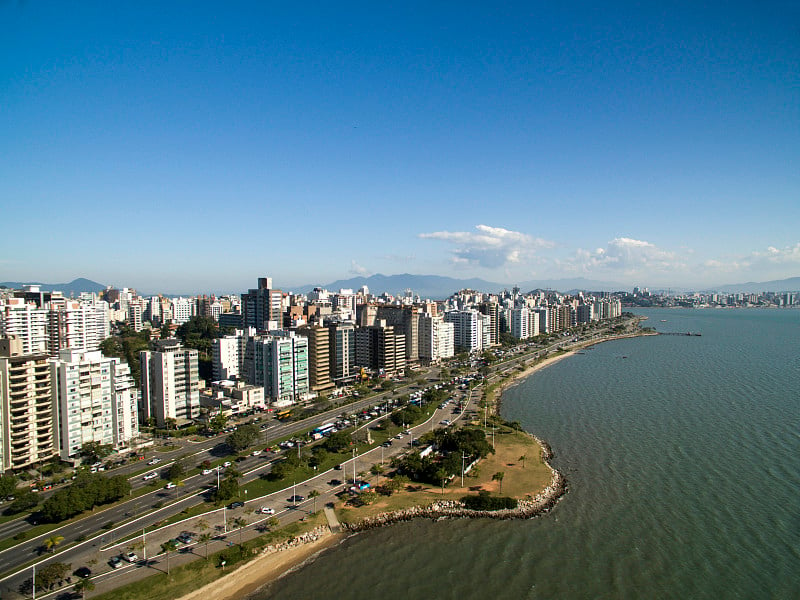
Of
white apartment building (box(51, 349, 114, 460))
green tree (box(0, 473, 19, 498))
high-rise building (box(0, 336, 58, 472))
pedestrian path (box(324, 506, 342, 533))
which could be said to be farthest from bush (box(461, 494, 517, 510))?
high-rise building (box(0, 336, 58, 472))

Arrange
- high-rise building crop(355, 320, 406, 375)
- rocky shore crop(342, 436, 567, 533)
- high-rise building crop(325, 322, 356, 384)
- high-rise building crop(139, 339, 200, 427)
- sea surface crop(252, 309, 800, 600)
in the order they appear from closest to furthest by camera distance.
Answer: sea surface crop(252, 309, 800, 600) < rocky shore crop(342, 436, 567, 533) < high-rise building crop(139, 339, 200, 427) < high-rise building crop(325, 322, 356, 384) < high-rise building crop(355, 320, 406, 375)

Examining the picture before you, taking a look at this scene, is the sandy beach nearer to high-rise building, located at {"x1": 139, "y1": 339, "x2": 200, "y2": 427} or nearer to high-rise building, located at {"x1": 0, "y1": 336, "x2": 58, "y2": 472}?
high-rise building, located at {"x1": 0, "y1": 336, "x2": 58, "y2": 472}

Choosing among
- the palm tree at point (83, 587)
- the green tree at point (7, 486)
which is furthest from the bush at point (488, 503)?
the green tree at point (7, 486)

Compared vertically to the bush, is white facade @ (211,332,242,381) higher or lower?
higher

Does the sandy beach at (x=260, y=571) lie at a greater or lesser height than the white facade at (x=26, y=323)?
lesser

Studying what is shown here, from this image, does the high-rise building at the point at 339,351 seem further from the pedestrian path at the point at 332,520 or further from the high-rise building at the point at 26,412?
the pedestrian path at the point at 332,520

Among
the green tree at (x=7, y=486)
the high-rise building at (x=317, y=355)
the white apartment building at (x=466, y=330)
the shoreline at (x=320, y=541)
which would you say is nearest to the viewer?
the shoreline at (x=320, y=541)

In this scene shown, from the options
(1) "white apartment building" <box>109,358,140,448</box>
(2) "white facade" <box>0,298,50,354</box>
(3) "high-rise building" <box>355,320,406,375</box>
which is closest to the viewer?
(1) "white apartment building" <box>109,358,140,448</box>
